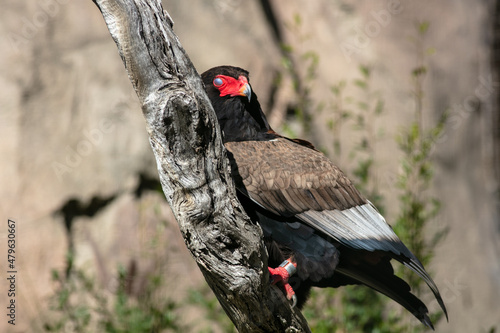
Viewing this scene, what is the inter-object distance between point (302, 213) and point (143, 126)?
2.78 m

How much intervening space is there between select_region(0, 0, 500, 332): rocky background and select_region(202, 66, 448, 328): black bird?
1.39 metres

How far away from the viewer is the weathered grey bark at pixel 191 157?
1.82 metres

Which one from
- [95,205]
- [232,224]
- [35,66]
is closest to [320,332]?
[232,224]

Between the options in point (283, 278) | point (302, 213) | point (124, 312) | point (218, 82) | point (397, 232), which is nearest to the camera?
point (283, 278)

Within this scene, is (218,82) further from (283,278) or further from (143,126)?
(143,126)

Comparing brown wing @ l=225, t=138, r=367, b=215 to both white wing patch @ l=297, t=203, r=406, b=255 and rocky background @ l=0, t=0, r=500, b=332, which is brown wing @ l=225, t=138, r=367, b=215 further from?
rocky background @ l=0, t=0, r=500, b=332

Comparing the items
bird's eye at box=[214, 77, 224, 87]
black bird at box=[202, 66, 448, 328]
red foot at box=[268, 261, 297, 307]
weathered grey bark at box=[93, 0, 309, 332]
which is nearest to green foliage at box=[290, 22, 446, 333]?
black bird at box=[202, 66, 448, 328]

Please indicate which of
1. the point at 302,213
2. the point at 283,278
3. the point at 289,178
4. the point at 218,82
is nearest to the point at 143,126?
the point at 218,82

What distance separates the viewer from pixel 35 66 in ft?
15.3

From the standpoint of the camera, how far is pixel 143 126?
5.08 meters

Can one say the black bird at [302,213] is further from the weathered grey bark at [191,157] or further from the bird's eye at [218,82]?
the weathered grey bark at [191,157]

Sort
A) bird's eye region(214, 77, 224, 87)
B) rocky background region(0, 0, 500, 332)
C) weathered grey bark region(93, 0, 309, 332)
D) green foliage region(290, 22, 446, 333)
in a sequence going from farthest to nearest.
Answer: rocky background region(0, 0, 500, 332) → green foliage region(290, 22, 446, 333) → bird's eye region(214, 77, 224, 87) → weathered grey bark region(93, 0, 309, 332)

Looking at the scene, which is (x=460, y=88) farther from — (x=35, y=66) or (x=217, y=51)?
(x=35, y=66)

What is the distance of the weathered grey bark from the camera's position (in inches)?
71.7
